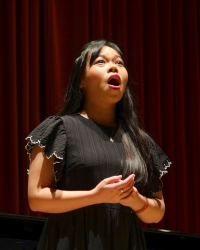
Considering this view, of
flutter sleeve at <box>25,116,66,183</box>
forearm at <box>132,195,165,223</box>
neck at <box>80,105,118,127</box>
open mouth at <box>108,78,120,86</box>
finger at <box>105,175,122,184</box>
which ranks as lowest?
forearm at <box>132,195,165,223</box>

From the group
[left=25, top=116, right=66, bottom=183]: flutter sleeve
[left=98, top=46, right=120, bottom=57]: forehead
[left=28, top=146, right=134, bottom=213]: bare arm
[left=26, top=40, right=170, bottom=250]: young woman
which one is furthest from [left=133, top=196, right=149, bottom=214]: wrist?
[left=98, top=46, right=120, bottom=57]: forehead

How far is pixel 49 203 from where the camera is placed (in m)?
1.41

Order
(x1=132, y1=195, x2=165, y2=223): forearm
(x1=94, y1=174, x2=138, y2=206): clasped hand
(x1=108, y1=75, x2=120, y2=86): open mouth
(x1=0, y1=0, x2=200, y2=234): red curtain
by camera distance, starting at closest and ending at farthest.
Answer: (x1=94, y1=174, x2=138, y2=206): clasped hand < (x1=132, y1=195, x2=165, y2=223): forearm < (x1=108, y1=75, x2=120, y2=86): open mouth < (x1=0, y1=0, x2=200, y2=234): red curtain

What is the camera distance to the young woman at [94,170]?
1408 millimetres

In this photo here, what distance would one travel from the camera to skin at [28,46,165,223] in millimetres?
1376

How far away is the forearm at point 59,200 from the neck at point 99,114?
29 centimetres

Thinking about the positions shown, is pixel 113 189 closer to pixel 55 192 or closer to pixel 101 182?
pixel 101 182

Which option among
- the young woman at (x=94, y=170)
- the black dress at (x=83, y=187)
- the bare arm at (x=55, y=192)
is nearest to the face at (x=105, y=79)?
the young woman at (x=94, y=170)

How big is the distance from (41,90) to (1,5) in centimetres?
42

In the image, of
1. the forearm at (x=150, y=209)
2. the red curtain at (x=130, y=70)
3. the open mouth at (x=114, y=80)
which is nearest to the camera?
the forearm at (x=150, y=209)

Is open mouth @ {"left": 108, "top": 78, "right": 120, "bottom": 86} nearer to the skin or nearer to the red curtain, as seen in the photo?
the skin

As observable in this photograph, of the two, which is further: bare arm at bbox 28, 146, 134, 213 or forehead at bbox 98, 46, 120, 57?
forehead at bbox 98, 46, 120, 57

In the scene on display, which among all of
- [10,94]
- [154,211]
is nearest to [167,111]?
[10,94]

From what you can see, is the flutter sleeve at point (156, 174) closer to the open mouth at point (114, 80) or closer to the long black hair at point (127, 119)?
the long black hair at point (127, 119)
